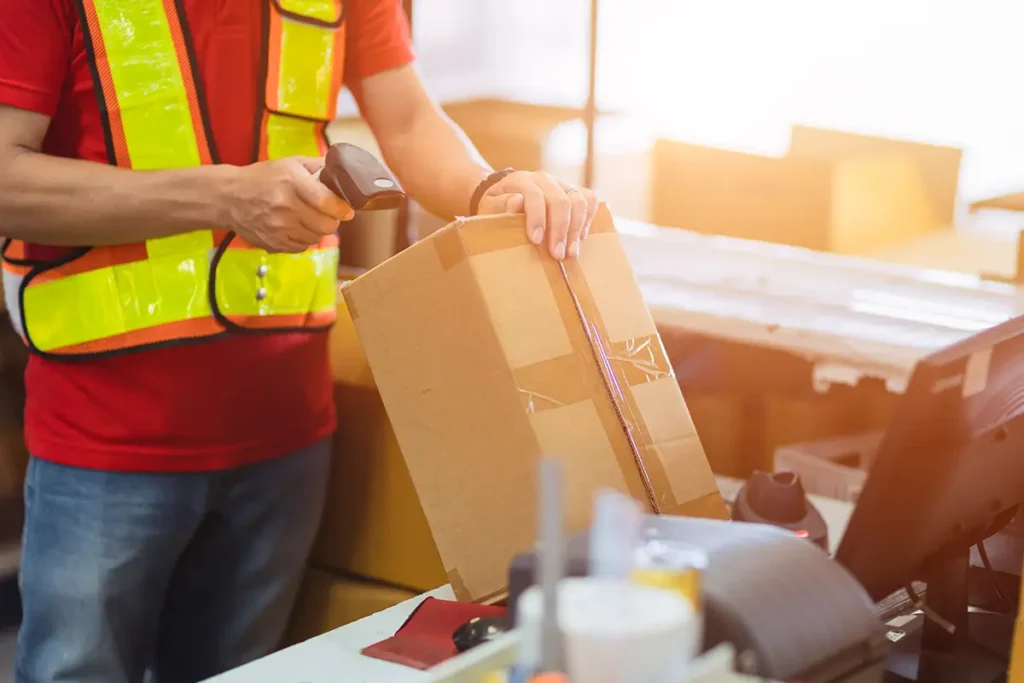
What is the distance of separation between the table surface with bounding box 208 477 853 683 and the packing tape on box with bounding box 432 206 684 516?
28cm

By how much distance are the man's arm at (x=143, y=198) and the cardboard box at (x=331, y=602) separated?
64 centimetres

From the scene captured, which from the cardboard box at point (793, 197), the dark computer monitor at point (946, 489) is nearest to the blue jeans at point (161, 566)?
the dark computer monitor at point (946, 489)

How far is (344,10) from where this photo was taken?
1608 mm

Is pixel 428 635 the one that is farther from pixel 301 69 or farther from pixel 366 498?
pixel 301 69

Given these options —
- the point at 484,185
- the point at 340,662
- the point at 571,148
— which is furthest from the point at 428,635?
the point at 571,148

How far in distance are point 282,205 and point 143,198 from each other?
6.8 inches

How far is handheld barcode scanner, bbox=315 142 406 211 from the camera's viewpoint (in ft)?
4.08

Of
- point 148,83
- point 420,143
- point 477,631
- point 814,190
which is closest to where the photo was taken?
point 477,631

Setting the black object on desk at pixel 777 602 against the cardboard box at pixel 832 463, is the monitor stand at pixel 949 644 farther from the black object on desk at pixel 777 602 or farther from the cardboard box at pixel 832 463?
the cardboard box at pixel 832 463

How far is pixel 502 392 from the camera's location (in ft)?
4.05

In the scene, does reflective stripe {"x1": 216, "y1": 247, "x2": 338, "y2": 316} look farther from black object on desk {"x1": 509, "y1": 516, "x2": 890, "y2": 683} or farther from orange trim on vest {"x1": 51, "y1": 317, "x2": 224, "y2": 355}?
black object on desk {"x1": 509, "y1": 516, "x2": 890, "y2": 683}

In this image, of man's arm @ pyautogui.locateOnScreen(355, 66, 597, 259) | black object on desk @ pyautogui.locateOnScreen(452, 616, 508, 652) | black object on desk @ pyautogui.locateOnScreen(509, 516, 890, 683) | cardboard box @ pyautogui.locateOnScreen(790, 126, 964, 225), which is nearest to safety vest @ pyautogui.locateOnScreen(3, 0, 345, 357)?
man's arm @ pyautogui.locateOnScreen(355, 66, 597, 259)

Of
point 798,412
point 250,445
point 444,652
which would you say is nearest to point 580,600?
point 444,652

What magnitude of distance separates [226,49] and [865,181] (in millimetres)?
1878
